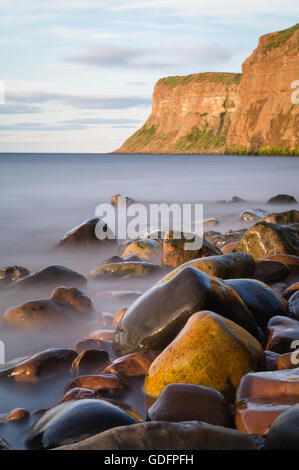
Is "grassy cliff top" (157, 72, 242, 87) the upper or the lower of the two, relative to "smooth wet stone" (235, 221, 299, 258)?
upper

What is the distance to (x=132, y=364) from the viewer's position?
8.79ft

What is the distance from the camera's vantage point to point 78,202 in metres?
15.8

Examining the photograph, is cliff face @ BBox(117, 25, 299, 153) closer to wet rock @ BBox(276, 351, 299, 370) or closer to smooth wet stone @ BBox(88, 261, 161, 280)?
smooth wet stone @ BBox(88, 261, 161, 280)

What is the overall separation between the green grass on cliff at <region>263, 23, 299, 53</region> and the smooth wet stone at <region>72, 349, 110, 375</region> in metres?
67.8

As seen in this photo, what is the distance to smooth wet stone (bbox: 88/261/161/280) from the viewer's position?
5.02 metres

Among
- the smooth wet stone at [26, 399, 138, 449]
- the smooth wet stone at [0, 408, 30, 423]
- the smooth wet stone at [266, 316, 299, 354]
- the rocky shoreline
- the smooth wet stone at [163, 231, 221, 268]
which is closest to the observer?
the rocky shoreline

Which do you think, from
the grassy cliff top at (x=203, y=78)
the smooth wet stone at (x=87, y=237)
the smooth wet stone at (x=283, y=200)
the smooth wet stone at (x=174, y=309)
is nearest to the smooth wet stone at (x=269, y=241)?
the smooth wet stone at (x=174, y=309)

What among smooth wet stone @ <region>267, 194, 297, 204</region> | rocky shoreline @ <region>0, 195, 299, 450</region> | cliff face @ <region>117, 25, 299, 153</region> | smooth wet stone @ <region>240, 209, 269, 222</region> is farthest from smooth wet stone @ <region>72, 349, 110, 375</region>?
cliff face @ <region>117, 25, 299, 153</region>

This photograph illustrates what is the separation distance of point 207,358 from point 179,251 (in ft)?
9.47

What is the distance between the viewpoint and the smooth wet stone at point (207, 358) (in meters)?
2.31

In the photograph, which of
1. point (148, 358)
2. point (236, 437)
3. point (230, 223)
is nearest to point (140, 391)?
point (148, 358)

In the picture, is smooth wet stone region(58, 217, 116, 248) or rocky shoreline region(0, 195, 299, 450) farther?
smooth wet stone region(58, 217, 116, 248)
